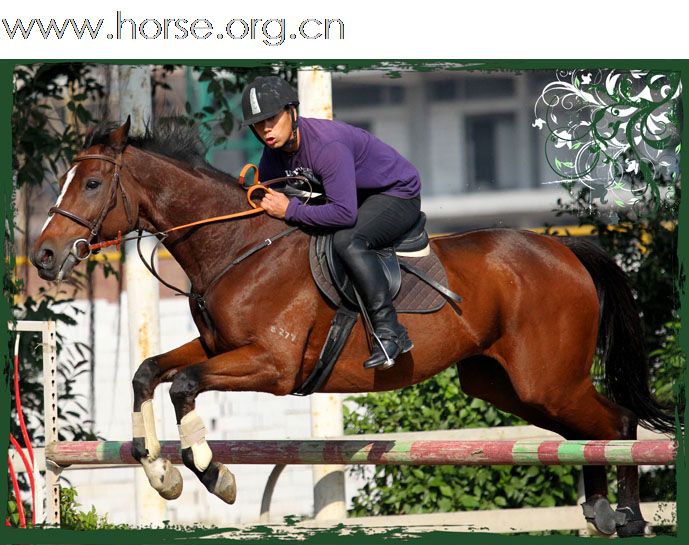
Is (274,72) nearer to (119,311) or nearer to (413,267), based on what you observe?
(119,311)

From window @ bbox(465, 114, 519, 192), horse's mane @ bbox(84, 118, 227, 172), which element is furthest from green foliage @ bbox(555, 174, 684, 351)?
window @ bbox(465, 114, 519, 192)

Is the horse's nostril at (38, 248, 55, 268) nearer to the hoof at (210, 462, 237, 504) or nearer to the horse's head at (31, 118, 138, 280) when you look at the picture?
the horse's head at (31, 118, 138, 280)

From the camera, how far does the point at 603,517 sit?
5164 mm

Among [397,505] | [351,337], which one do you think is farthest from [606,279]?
[397,505]

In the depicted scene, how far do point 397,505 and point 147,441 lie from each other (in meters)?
2.80

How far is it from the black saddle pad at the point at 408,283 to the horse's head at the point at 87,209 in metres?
0.85

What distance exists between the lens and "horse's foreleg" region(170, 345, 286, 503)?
171 inches

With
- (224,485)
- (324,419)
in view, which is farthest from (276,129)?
(324,419)

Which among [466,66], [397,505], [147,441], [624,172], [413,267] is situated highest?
[466,66]

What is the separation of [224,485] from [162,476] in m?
0.27

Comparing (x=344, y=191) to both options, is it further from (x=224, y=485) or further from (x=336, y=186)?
(x=224, y=485)

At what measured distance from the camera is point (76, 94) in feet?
25.2

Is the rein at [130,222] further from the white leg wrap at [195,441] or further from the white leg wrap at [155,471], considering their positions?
the white leg wrap at [155,471]

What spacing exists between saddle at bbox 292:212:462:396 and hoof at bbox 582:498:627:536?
1.27 m
